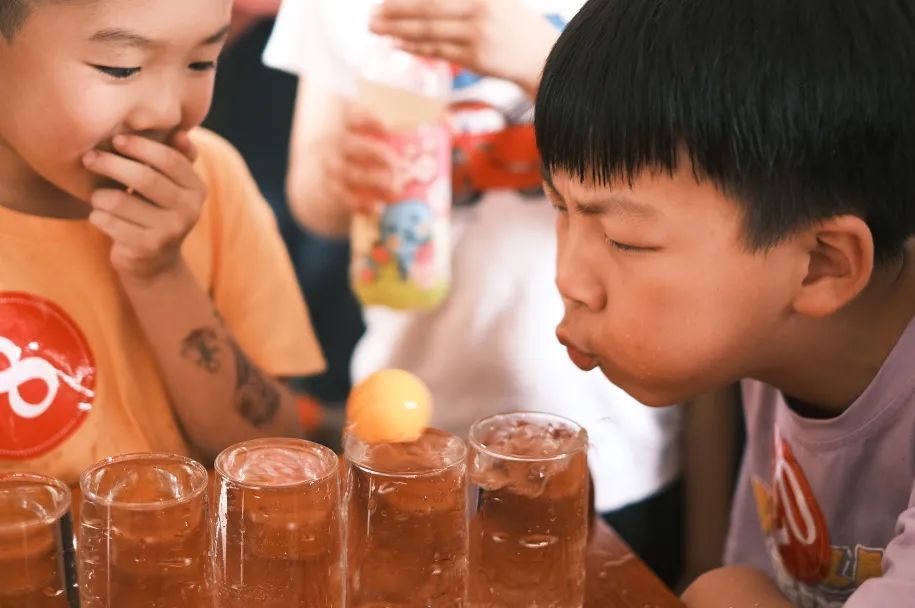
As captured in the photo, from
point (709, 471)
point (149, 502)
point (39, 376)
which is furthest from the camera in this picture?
point (709, 471)

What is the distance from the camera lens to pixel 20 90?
886 mm

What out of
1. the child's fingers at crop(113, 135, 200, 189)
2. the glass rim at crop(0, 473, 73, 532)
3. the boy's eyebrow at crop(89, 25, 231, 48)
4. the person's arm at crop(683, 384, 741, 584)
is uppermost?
the boy's eyebrow at crop(89, 25, 231, 48)

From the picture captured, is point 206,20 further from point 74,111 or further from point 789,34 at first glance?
point 789,34

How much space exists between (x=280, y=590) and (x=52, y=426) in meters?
0.32

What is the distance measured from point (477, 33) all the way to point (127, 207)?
37cm

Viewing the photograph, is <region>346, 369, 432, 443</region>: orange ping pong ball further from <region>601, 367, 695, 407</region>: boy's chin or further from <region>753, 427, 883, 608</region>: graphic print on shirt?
<region>753, 427, 883, 608</region>: graphic print on shirt

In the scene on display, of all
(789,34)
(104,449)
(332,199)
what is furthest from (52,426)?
(789,34)

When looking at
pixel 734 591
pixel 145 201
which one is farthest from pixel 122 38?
pixel 734 591

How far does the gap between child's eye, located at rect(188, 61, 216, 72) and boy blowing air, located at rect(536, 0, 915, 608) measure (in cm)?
31

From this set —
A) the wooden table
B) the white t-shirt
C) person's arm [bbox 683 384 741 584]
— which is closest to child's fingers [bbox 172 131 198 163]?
the white t-shirt

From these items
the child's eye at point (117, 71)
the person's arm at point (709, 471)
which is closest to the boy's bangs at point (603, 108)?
the child's eye at point (117, 71)

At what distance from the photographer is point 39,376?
3.02ft

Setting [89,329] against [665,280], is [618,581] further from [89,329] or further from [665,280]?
[89,329]

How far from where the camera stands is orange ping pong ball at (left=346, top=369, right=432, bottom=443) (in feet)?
2.58
